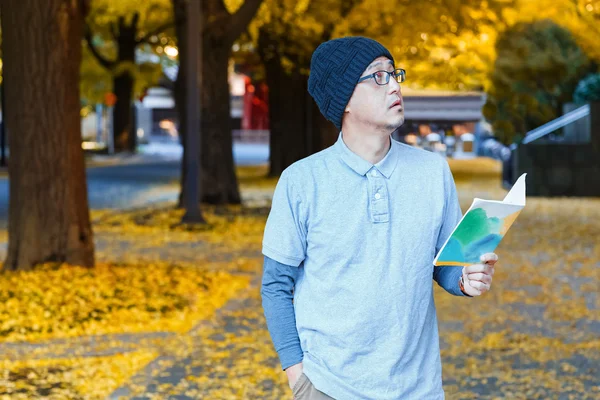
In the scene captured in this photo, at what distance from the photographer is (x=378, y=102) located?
340cm

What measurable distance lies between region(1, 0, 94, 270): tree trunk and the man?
8.02 m

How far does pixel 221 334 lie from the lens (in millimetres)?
8898

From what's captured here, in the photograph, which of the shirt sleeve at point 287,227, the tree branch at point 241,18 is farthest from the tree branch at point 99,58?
the shirt sleeve at point 287,227

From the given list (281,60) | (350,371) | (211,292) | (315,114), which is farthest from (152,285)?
(315,114)

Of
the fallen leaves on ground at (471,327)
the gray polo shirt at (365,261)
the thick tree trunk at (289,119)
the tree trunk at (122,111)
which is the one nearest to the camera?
the gray polo shirt at (365,261)

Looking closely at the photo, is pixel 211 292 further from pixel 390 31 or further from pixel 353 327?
pixel 390 31

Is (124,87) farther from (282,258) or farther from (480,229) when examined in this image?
(480,229)

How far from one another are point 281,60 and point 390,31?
6147 millimetres

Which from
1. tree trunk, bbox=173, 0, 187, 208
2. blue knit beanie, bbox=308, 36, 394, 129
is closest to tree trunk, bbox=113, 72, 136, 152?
tree trunk, bbox=173, 0, 187, 208

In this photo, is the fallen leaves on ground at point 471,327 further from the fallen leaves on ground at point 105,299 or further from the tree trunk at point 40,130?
the tree trunk at point 40,130

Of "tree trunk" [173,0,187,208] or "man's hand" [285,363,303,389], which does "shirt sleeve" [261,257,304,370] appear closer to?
"man's hand" [285,363,303,389]

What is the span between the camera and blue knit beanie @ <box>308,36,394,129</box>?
11.1ft

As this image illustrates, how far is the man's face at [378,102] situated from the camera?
133 inches

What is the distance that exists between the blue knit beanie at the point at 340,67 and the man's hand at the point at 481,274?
598mm
